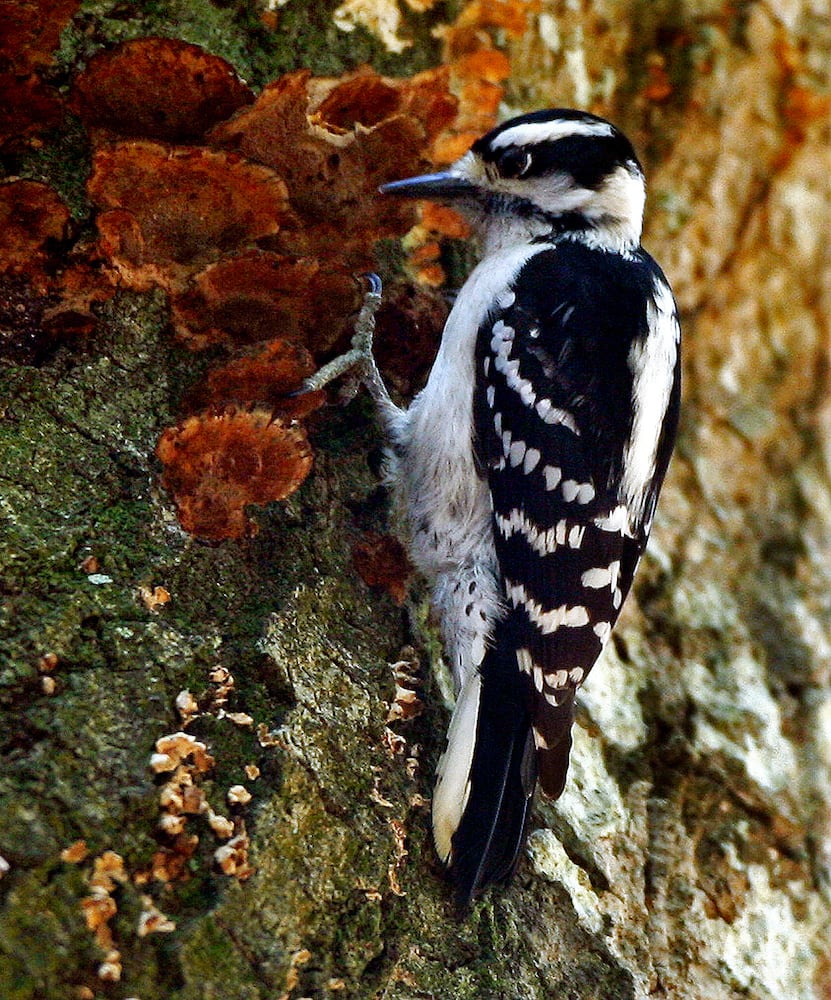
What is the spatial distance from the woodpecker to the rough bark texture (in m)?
0.15

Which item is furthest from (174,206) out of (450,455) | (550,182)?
(550,182)

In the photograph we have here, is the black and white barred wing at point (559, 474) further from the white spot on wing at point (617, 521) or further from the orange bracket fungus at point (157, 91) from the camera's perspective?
the orange bracket fungus at point (157, 91)

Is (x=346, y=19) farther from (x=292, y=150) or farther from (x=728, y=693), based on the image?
(x=728, y=693)

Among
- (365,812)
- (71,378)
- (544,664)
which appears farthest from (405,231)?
(365,812)

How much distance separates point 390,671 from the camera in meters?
2.32

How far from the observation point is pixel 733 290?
3844 millimetres

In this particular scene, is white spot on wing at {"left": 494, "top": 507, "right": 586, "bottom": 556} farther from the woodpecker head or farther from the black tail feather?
the woodpecker head

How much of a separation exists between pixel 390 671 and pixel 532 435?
2.23 ft

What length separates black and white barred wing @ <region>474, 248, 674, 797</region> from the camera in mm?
2490

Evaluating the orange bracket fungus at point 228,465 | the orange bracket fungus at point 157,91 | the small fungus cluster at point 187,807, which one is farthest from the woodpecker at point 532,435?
the small fungus cluster at point 187,807

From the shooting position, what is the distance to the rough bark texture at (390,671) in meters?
1.74

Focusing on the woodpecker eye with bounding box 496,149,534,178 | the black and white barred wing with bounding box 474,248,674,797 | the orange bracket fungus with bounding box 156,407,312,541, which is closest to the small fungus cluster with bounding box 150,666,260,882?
the orange bracket fungus with bounding box 156,407,312,541

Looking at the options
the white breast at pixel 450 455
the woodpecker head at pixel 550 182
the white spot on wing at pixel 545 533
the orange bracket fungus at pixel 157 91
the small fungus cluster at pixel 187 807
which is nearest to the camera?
the small fungus cluster at pixel 187 807

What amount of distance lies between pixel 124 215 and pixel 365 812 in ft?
4.05
